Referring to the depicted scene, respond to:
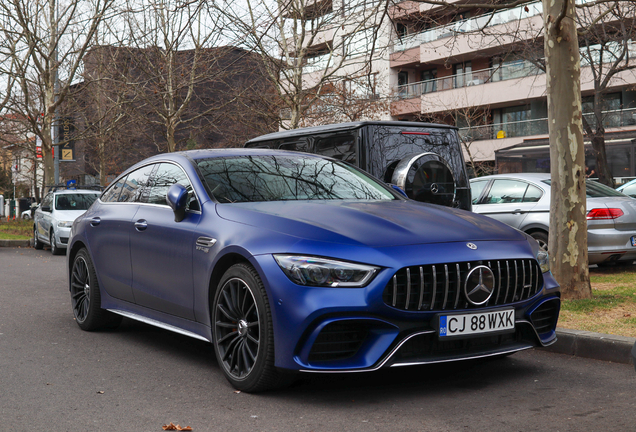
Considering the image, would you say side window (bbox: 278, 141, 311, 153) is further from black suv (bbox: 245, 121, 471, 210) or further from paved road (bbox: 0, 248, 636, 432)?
paved road (bbox: 0, 248, 636, 432)

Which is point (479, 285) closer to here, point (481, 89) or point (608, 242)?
point (608, 242)

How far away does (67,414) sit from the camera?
4.12 meters

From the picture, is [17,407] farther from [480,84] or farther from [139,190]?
[480,84]

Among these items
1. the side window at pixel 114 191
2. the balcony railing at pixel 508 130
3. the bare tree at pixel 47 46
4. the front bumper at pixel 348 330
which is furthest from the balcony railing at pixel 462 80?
the front bumper at pixel 348 330

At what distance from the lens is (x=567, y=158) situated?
24.6 feet

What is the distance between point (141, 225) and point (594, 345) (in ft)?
11.7

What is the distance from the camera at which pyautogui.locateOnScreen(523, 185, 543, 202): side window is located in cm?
1080

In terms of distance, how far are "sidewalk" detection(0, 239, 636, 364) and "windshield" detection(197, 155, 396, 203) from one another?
5.69ft

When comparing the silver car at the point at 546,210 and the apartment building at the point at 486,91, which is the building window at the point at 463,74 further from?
the silver car at the point at 546,210

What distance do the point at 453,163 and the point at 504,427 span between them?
5404mm

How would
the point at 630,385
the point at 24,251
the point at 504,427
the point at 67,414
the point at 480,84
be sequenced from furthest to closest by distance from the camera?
the point at 480,84, the point at 24,251, the point at 630,385, the point at 67,414, the point at 504,427

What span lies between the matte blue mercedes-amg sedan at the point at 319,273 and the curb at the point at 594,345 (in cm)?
84

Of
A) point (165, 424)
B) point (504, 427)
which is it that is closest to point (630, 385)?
point (504, 427)

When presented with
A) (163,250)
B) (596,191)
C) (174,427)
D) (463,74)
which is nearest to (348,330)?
(174,427)
